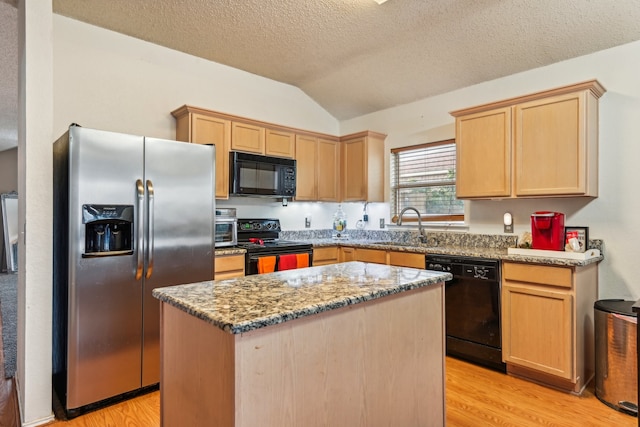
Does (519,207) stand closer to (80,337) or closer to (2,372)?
(80,337)

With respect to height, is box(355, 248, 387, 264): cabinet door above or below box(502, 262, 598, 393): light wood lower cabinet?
above

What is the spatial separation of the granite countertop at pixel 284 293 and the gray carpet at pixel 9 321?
2.45m

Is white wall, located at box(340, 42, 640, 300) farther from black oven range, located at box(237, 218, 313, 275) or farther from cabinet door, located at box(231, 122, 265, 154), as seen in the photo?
cabinet door, located at box(231, 122, 265, 154)

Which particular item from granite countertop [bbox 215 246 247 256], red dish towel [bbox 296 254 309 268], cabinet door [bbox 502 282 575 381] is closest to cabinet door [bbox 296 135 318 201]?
red dish towel [bbox 296 254 309 268]

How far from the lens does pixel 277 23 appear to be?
9.99 ft

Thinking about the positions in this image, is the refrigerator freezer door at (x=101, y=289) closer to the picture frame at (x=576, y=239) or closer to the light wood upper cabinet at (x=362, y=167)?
the light wood upper cabinet at (x=362, y=167)

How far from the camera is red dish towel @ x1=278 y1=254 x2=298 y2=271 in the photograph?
345 centimetres

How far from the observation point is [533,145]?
111 inches

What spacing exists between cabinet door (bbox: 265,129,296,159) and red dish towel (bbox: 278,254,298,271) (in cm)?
110

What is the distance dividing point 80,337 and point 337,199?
118 inches

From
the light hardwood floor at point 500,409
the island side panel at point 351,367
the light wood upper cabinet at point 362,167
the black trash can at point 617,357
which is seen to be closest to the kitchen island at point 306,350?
the island side panel at point 351,367

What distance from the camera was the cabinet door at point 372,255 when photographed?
357 centimetres

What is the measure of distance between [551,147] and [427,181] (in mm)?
1422

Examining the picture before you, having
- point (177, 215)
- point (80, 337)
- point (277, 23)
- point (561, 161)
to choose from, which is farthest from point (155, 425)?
point (561, 161)
